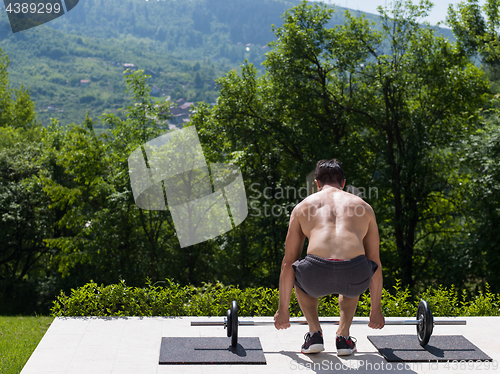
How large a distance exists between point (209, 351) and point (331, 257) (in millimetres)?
1284

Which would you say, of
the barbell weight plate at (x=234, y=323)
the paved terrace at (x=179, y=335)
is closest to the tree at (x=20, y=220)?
the paved terrace at (x=179, y=335)

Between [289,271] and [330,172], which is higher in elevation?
[330,172]

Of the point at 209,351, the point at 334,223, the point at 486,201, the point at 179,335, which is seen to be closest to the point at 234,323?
the point at 209,351

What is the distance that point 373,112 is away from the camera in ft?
36.5

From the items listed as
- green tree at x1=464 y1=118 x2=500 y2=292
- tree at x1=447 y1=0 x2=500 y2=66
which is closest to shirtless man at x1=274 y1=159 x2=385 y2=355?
green tree at x1=464 y1=118 x2=500 y2=292

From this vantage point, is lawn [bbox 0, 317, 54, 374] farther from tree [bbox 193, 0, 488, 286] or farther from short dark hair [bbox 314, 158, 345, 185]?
tree [bbox 193, 0, 488, 286]

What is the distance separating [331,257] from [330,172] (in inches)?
27.6

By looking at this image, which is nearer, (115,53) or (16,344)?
(16,344)

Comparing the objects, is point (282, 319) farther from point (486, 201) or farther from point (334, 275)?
point (486, 201)

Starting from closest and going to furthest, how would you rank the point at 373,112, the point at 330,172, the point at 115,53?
the point at 330,172 < the point at 373,112 < the point at 115,53

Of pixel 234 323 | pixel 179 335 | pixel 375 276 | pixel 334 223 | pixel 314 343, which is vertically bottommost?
pixel 179 335

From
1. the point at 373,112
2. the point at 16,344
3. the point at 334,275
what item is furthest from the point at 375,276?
the point at 373,112

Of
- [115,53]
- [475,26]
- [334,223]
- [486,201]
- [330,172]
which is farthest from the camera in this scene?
[115,53]

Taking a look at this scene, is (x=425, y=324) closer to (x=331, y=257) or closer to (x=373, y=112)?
(x=331, y=257)
